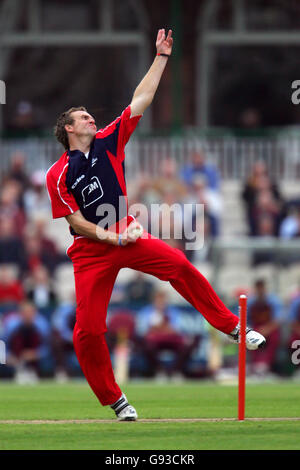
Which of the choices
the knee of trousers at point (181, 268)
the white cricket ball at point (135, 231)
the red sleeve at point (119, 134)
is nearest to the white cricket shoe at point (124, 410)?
the knee of trousers at point (181, 268)

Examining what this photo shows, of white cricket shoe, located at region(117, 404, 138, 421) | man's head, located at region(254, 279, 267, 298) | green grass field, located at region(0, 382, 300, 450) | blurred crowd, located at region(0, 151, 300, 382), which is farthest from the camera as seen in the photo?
man's head, located at region(254, 279, 267, 298)

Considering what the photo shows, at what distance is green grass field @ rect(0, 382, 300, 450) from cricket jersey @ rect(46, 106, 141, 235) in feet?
5.84

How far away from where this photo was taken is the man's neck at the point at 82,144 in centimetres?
1075

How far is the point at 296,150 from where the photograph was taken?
2539cm

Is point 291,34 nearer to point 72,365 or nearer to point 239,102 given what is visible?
point 239,102

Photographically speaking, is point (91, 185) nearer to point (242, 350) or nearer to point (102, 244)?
point (102, 244)

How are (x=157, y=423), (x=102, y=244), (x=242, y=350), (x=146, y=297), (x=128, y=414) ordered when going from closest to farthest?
(x=242, y=350) < (x=157, y=423) < (x=102, y=244) < (x=128, y=414) < (x=146, y=297)

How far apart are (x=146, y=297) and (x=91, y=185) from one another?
11.0m

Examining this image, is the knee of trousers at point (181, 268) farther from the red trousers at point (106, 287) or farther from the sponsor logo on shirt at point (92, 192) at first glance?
the sponsor logo on shirt at point (92, 192)

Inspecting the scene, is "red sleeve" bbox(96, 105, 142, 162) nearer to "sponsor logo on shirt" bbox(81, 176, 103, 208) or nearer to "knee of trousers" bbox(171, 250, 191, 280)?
"sponsor logo on shirt" bbox(81, 176, 103, 208)

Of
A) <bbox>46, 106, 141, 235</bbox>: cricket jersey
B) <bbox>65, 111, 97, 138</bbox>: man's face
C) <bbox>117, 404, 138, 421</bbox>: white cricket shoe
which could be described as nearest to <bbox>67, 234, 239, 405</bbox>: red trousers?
<bbox>117, 404, 138, 421</bbox>: white cricket shoe

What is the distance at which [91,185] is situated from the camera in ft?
34.8

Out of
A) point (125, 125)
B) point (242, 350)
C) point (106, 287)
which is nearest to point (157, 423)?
point (242, 350)

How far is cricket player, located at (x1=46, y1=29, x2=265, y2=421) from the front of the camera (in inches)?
414
